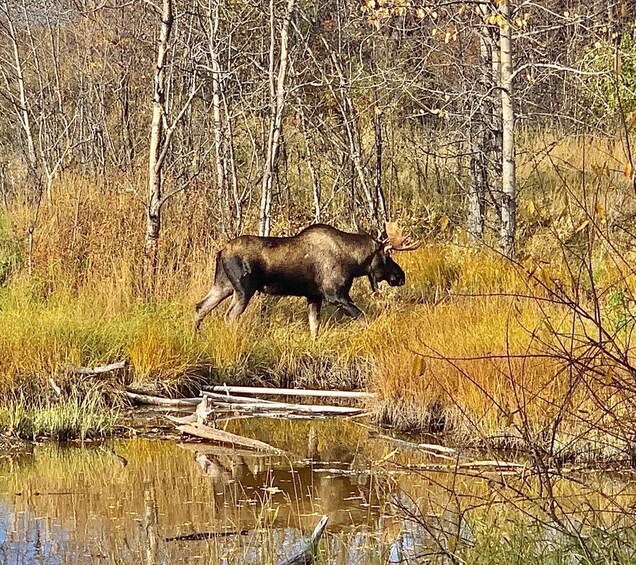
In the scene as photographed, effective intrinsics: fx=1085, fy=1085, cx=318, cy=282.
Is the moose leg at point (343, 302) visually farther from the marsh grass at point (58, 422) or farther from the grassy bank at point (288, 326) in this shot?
the marsh grass at point (58, 422)

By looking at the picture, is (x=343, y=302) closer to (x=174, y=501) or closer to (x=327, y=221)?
(x=327, y=221)

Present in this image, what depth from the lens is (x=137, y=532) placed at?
18.6 ft

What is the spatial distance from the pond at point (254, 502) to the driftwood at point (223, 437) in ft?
0.28

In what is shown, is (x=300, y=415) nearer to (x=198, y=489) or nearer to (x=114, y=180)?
(x=198, y=489)

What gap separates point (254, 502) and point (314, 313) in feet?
16.1

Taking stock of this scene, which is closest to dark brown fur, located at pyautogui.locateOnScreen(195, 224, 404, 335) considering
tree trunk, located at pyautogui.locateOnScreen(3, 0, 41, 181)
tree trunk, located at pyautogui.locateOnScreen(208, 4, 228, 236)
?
tree trunk, located at pyautogui.locateOnScreen(208, 4, 228, 236)

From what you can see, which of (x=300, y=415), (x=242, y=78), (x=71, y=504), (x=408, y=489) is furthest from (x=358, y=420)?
(x=242, y=78)

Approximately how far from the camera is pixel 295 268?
1103 centimetres

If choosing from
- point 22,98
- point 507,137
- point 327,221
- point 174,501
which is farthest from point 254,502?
point 22,98

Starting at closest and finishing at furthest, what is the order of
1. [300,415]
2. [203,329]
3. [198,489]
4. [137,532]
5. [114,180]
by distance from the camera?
[137,532] < [198,489] < [300,415] < [203,329] < [114,180]

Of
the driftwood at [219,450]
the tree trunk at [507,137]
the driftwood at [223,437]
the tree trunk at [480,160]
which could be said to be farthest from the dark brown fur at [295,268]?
the tree trunk at [480,160]

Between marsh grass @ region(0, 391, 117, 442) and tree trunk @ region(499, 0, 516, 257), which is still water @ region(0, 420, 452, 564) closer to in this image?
marsh grass @ region(0, 391, 117, 442)

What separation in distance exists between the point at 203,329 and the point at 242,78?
311 inches

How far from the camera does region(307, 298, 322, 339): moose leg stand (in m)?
11.0
